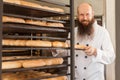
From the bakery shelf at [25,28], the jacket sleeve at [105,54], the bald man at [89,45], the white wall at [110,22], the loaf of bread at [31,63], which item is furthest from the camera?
the white wall at [110,22]

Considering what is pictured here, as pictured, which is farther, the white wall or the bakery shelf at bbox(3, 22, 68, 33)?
the white wall

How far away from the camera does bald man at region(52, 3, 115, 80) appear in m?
1.77

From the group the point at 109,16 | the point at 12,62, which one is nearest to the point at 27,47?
the point at 12,62

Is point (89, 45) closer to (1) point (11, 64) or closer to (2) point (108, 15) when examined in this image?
(2) point (108, 15)

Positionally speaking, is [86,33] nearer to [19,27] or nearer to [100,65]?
[100,65]

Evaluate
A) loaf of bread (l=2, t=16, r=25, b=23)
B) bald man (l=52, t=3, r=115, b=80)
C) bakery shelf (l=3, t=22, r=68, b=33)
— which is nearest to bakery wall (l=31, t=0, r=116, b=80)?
bald man (l=52, t=3, r=115, b=80)

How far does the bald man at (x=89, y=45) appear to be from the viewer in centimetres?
177

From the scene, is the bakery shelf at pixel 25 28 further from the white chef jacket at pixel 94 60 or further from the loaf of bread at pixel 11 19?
the white chef jacket at pixel 94 60

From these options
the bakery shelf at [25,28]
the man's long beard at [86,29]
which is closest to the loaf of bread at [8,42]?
the bakery shelf at [25,28]

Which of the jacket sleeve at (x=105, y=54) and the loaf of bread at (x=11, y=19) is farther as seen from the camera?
the jacket sleeve at (x=105, y=54)

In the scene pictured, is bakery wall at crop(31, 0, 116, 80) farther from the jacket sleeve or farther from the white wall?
the jacket sleeve

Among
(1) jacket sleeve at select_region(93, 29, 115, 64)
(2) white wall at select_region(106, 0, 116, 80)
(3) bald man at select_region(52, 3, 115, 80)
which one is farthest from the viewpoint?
(2) white wall at select_region(106, 0, 116, 80)

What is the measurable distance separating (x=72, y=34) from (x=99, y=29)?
0.82 meters

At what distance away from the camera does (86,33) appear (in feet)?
6.05
